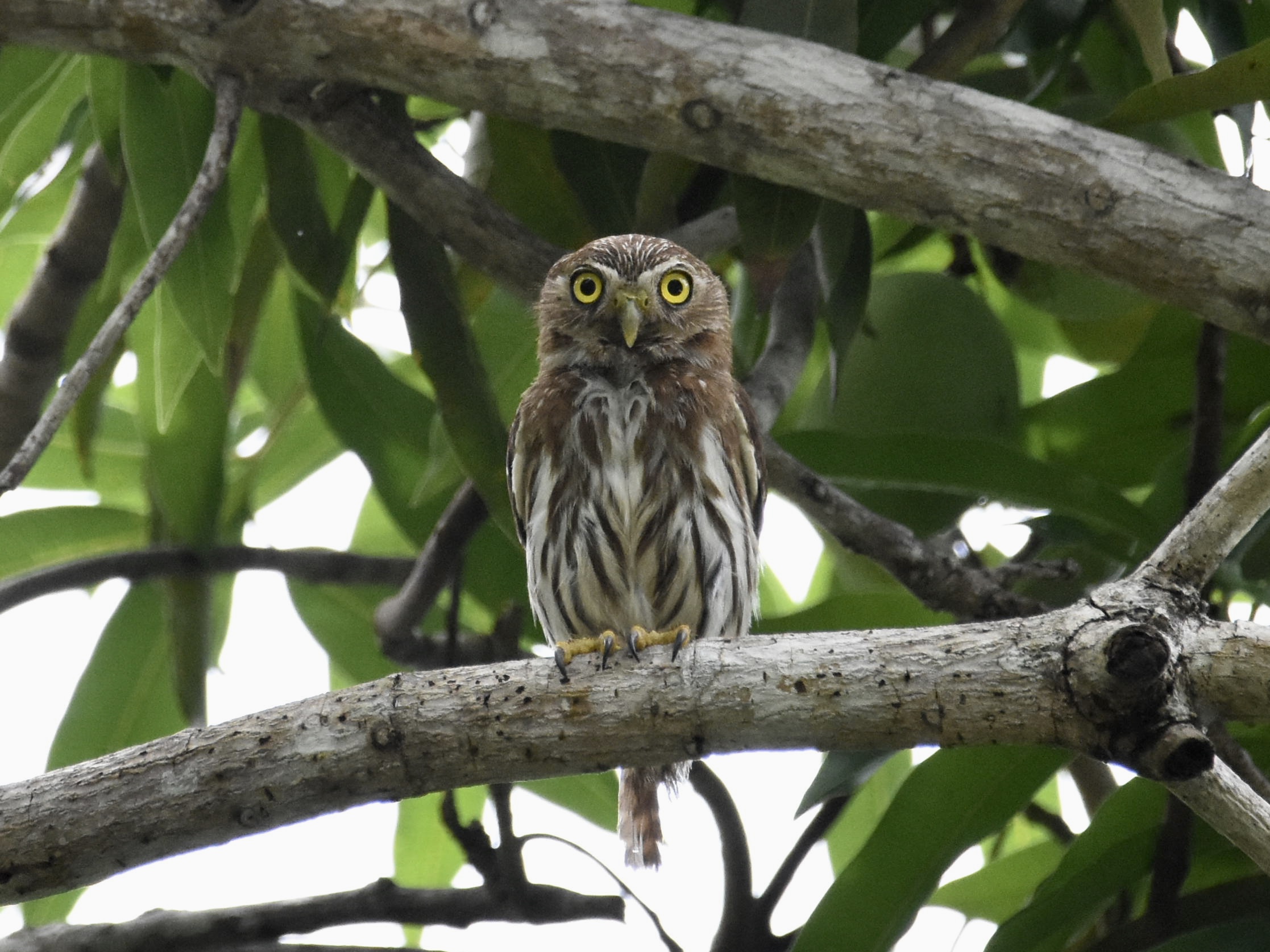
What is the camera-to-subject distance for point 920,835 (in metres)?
2.82

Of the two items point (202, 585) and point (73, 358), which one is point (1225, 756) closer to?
point (202, 585)

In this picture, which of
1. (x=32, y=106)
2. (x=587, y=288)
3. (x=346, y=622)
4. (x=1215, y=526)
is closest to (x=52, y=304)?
(x=32, y=106)

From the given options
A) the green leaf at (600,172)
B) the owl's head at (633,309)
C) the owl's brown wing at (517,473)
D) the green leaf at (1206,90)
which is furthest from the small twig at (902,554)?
the green leaf at (1206,90)

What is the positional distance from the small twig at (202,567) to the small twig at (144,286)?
1.17 metres

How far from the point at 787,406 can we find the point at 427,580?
1.28m

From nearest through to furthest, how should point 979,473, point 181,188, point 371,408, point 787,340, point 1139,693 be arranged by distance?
point 1139,693 < point 979,473 < point 181,188 < point 787,340 < point 371,408

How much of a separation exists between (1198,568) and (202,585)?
2.51 metres

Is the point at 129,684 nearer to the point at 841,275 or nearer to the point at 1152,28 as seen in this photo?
the point at 841,275

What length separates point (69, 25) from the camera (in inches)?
106

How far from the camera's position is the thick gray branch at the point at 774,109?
230 centimetres

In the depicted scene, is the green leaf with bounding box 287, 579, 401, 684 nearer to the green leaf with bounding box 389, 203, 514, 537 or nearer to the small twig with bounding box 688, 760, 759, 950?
the green leaf with bounding box 389, 203, 514, 537

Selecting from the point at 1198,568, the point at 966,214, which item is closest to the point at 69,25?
the point at 966,214

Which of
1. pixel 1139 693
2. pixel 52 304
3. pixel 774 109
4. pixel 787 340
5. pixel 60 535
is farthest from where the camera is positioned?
pixel 60 535

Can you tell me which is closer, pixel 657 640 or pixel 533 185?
pixel 657 640
